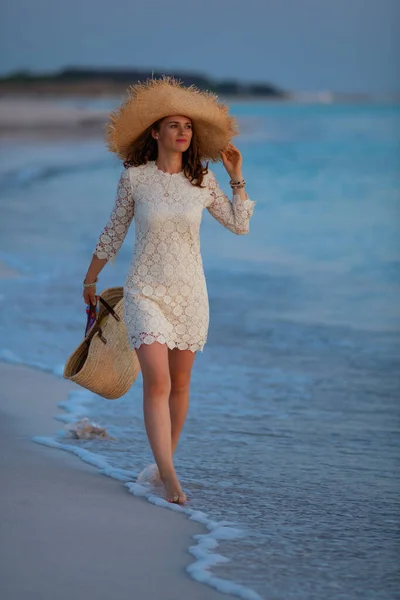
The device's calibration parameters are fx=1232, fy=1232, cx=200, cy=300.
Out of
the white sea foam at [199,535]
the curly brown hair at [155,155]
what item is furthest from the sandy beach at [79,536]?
the curly brown hair at [155,155]

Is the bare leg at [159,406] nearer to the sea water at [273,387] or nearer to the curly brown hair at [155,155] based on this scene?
the sea water at [273,387]

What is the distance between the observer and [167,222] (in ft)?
13.1

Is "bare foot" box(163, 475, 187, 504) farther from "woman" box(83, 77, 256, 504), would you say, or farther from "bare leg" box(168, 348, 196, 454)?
"bare leg" box(168, 348, 196, 454)

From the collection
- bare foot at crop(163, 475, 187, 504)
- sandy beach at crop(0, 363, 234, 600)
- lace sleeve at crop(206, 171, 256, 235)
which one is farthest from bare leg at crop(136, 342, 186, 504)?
lace sleeve at crop(206, 171, 256, 235)

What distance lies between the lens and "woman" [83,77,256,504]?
12.8 feet

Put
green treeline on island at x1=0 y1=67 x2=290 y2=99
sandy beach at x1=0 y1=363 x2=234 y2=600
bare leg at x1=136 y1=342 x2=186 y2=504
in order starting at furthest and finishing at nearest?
1. green treeline on island at x1=0 y1=67 x2=290 y2=99
2. bare leg at x1=136 y1=342 x2=186 y2=504
3. sandy beach at x1=0 y1=363 x2=234 y2=600

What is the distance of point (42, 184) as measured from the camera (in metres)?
18.6

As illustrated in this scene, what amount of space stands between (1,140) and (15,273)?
12692 mm

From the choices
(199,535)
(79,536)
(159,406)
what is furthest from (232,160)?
(79,536)

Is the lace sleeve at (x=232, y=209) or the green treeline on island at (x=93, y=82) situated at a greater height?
the green treeline on island at (x=93, y=82)

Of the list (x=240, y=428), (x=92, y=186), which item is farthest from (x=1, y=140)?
(x=240, y=428)

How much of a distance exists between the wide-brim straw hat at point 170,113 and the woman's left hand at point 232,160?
21mm

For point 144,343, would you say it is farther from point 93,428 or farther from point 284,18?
point 284,18

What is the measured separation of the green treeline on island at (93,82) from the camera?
78.7ft
